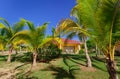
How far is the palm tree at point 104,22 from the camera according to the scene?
9500 millimetres

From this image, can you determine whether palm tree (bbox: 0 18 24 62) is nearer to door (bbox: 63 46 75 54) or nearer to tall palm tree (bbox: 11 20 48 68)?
tall palm tree (bbox: 11 20 48 68)

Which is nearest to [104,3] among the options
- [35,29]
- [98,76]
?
[98,76]

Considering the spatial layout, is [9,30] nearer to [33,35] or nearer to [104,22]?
[33,35]

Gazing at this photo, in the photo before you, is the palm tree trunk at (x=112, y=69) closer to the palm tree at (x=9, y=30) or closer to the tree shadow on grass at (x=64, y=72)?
the tree shadow on grass at (x=64, y=72)

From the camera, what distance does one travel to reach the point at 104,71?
661 inches

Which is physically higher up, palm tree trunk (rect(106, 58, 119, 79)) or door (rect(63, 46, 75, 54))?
door (rect(63, 46, 75, 54))

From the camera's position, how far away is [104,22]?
975 centimetres

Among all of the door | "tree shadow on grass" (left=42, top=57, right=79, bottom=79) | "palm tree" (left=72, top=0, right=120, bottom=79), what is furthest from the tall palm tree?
the door

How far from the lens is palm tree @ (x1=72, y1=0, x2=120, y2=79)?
31.2 ft

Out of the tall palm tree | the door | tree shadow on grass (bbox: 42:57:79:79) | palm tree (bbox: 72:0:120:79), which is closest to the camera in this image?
palm tree (bbox: 72:0:120:79)

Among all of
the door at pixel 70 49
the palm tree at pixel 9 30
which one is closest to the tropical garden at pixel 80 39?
the palm tree at pixel 9 30

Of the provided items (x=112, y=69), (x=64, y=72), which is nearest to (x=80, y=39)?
(x=64, y=72)

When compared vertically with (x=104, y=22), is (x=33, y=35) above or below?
above

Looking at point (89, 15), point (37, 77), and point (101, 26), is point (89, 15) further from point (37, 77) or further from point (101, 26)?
point (37, 77)
